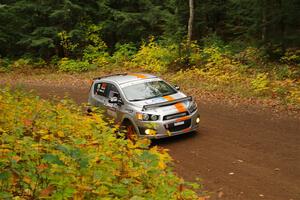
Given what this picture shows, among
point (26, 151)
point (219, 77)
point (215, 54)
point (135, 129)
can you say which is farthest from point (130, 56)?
point (26, 151)

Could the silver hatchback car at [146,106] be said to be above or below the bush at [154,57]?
above

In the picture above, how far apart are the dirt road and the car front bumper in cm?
39

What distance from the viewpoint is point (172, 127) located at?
10.8 m

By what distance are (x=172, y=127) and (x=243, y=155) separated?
2151 mm

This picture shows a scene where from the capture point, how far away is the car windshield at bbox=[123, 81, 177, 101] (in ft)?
37.8

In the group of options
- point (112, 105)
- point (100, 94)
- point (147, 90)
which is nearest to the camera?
point (147, 90)

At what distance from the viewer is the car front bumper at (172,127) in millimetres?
10695

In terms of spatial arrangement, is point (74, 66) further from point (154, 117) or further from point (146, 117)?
point (154, 117)

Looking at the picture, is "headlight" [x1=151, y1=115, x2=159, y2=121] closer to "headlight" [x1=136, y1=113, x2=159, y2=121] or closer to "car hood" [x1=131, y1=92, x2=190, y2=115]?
"headlight" [x1=136, y1=113, x2=159, y2=121]

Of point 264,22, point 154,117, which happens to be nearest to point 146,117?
point 154,117

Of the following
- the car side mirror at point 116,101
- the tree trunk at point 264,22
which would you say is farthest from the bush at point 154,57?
the car side mirror at point 116,101

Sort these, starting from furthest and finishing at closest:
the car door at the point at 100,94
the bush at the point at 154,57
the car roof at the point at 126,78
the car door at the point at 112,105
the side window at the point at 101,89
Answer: the bush at the point at 154,57 → the side window at the point at 101,89 → the car door at the point at 100,94 → the car roof at the point at 126,78 → the car door at the point at 112,105

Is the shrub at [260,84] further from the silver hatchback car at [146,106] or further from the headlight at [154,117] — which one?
the headlight at [154,117]

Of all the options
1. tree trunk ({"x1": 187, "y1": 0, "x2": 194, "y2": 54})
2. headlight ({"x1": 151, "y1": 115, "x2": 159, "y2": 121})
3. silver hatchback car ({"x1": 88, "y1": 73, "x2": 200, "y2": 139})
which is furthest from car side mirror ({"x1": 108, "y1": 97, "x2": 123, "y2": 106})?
tree trunk ({"x1": 187, "y1": 0, "x2": 194, "y2": 54})
